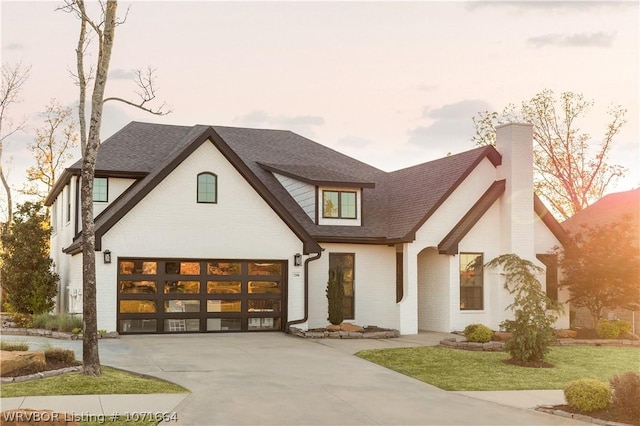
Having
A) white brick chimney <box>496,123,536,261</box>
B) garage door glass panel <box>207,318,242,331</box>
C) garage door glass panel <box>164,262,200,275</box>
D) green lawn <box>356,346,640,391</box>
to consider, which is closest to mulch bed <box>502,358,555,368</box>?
green lawn <box>356,346,640,391</box>

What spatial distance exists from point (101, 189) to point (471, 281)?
13918 millimetres

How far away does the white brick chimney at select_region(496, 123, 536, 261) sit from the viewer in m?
27.5

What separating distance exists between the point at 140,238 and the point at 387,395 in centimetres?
1224

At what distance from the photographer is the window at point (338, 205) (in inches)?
1114

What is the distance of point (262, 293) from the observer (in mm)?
25891

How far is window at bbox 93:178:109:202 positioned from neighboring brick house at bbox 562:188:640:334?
1809cm

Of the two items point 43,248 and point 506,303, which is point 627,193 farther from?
point 43,248

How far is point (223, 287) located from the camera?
25.3 m

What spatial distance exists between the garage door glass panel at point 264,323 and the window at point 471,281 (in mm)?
6834

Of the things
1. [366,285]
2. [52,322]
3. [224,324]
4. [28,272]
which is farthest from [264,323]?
[28,272]

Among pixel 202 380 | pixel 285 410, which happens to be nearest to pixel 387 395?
pixel 285 410

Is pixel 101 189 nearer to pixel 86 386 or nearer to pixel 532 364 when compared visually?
pixel 86 386

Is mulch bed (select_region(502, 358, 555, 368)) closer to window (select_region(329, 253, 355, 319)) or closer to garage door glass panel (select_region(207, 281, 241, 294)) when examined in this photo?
window (select_region(329, 253, 355, 319))

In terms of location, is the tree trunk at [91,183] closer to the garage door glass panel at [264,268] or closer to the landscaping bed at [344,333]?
the landscaping bed at [344,333]
